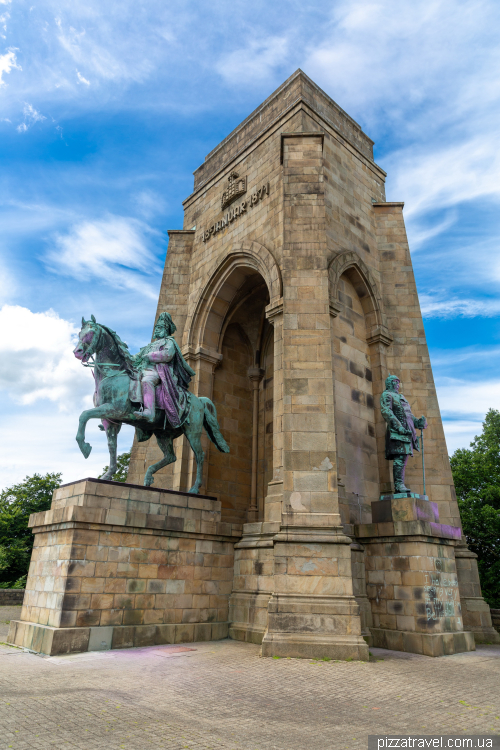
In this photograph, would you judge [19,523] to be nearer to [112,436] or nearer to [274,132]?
[112,436]

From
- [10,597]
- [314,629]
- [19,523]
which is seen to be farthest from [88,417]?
[19,523]

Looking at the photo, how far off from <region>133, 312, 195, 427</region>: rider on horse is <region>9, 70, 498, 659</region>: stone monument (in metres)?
0.35

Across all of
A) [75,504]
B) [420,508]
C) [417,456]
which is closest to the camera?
[75,504]

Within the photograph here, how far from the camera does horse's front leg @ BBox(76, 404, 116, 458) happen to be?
10344mm

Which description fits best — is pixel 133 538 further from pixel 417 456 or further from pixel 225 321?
pixel 225 321

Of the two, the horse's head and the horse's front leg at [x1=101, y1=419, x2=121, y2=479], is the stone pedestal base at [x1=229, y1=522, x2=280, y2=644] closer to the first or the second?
the horse's front leg at [x1=101, y1=419, x2=121, y2=479]

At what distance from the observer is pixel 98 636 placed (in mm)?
8680

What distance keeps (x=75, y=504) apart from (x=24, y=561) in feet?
78.9

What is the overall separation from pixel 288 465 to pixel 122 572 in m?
3.60

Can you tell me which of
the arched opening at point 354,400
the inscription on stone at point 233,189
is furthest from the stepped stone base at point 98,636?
the inscription on stone at point 233,189

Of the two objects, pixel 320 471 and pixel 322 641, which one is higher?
pixel 320 471

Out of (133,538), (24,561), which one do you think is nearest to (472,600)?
(133,538)

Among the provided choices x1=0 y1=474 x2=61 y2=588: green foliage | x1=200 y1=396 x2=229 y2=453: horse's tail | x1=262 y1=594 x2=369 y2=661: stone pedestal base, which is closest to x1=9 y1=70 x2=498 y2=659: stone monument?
x1=262 y1=594 x2=369 y2=661: stone pedestal base

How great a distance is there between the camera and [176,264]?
1823 cm
